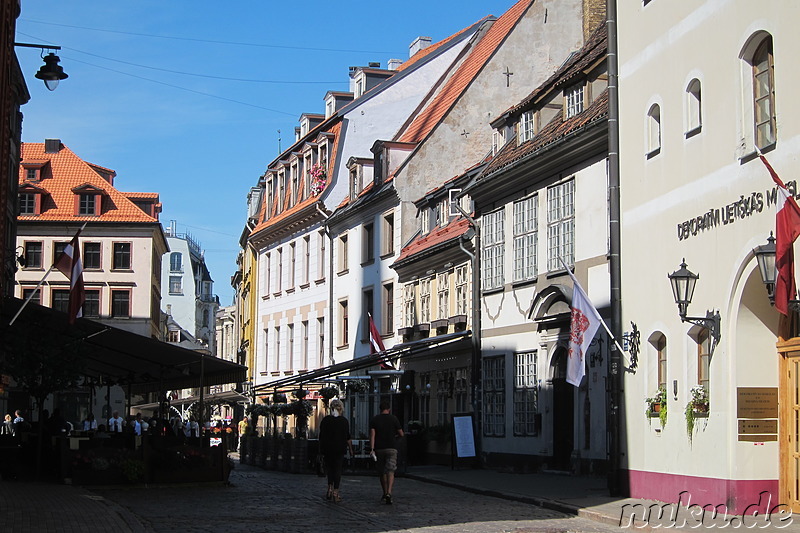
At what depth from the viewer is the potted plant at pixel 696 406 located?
1827 cm

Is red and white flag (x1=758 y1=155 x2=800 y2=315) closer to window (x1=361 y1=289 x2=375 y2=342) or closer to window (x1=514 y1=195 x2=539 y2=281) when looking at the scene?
window (x1=514 y1=195 x2=539 y2=281)

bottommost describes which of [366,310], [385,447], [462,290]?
[385,447]

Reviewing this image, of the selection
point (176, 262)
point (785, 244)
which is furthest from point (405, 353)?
point (176, 262)

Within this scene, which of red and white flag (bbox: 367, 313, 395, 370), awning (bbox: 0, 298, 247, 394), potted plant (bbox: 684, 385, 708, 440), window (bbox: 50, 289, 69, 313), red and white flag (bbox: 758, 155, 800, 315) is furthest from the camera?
window (bbox: 50, 289, 69, 313)

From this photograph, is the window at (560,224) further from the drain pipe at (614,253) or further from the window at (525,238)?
the drain pipe at (614,253)

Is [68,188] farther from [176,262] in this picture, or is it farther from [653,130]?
[653,130]

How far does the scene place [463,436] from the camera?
29.9 m

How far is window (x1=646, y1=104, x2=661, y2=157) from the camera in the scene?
20547 mm

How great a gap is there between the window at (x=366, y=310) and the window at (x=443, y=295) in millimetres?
7637

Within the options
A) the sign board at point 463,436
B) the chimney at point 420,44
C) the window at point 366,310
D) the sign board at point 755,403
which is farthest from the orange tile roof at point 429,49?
the sign board at point 755,403

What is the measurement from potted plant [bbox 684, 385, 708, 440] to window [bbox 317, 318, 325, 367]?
30.9 metres

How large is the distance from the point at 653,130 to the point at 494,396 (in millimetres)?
11898

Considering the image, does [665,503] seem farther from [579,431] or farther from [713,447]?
[579,431]

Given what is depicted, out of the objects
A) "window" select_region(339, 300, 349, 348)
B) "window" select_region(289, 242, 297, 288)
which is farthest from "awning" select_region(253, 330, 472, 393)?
"window" select_region(289, 242, 297, 288)
